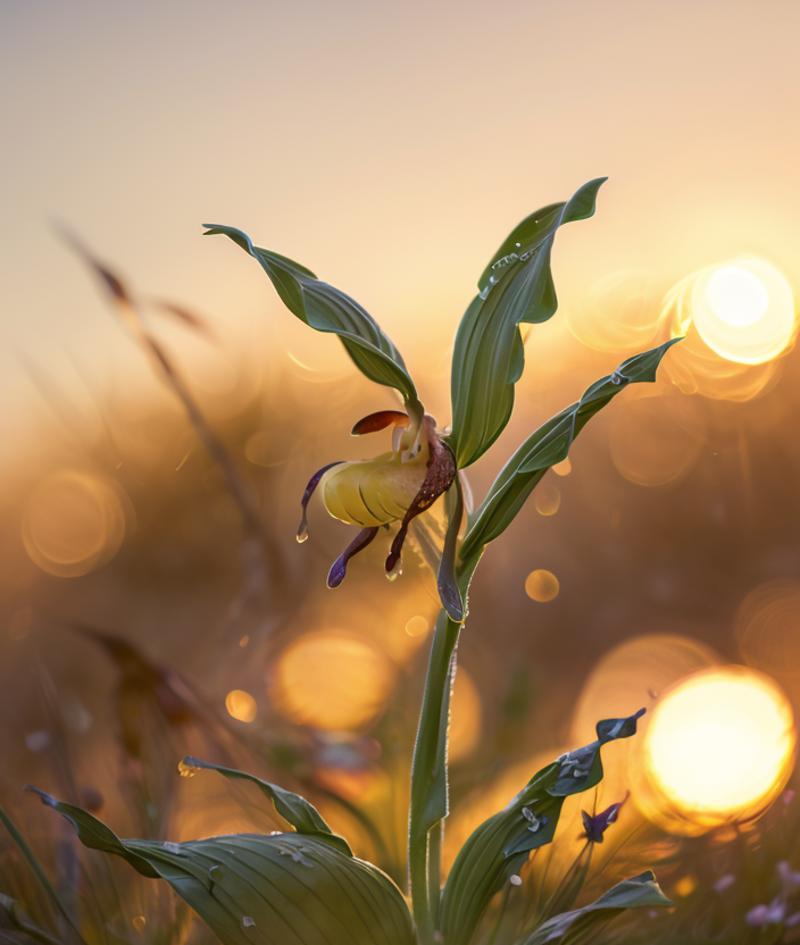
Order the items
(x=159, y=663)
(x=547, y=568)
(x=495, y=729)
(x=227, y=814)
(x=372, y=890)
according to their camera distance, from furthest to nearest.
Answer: (x=547, y=568)
(x=495, y=729)
(x=159, y=663)
(x=227, y=814)
(x=372, y=890)

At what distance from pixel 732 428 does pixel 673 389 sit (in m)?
0.70

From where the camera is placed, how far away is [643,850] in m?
1.86

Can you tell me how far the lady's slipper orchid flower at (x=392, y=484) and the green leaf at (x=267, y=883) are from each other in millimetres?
465

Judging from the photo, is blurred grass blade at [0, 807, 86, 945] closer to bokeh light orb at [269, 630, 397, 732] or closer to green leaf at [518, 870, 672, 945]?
green leaf at [518, 870, 672, 945]

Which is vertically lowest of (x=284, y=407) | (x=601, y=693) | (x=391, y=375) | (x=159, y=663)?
(x=601, y=693)

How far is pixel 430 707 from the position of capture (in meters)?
1.51

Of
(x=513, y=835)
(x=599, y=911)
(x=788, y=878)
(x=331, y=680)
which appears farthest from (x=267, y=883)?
(x=331, y=680)

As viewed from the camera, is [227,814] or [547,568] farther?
[547,568]

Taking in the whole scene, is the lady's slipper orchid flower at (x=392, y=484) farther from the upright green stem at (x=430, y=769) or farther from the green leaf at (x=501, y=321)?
the upright green stem at (x=430, y=769)

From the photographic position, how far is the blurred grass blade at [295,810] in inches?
56.3

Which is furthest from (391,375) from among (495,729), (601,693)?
(601,693)

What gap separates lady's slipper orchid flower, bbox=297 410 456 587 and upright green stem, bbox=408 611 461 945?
0.18 meters

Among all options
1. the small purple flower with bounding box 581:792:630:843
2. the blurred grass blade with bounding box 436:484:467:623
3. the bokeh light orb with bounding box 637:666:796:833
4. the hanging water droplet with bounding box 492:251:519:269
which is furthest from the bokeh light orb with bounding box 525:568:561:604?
the hanging water droplet with bounding box 492:251:519:269

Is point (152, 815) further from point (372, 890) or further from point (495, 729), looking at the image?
point (495, 729)
